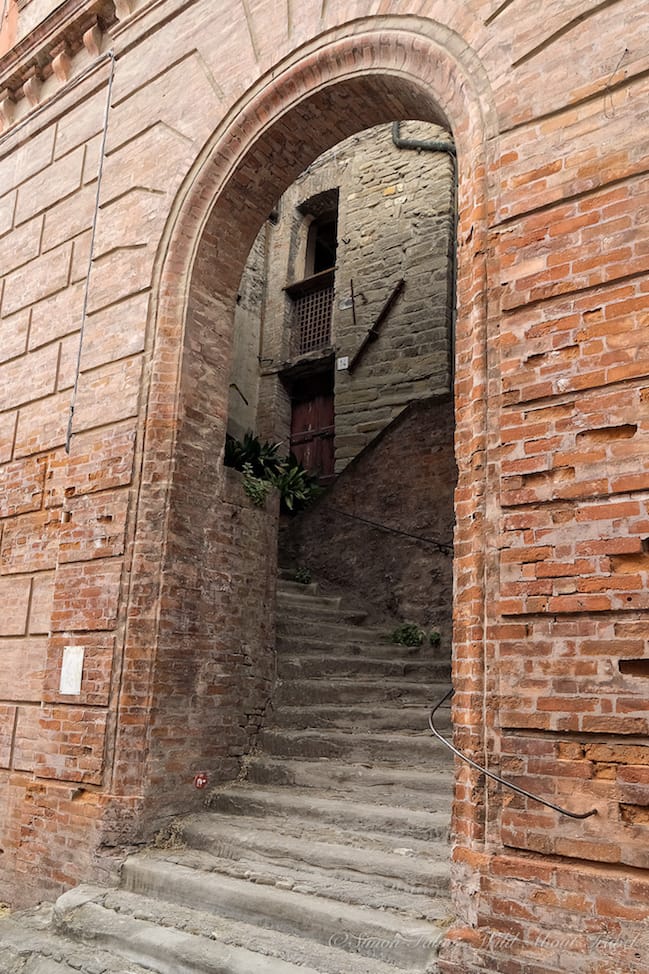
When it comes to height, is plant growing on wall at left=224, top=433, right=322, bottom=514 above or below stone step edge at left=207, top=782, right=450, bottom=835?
above

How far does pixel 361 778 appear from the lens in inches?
193

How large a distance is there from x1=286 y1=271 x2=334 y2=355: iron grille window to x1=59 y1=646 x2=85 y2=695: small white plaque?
840 centimetres

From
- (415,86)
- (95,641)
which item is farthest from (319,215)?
(95,641)

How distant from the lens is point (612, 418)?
3.23 metres

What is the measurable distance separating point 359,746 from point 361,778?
1.39ft

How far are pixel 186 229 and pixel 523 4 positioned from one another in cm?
278

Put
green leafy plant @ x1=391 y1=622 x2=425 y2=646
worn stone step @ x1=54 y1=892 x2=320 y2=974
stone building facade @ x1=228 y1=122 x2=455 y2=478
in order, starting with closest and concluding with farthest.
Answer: worn stone step @ x1=54 y1=892 x2=320 y2=974
green leafy plant @ x1=391 y1=622 x2=425 y2=646
stone building facade @ x1=228 y1=122 x2=455 y2=478

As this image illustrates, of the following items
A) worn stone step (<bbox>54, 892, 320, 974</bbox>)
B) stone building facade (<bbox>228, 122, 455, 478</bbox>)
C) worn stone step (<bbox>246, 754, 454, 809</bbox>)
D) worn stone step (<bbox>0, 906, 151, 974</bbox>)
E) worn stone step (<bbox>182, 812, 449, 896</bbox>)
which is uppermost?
stone building facade (<bbox>228, 122, 455, 478</bbox>)

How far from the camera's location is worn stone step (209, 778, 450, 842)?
13.8 ft

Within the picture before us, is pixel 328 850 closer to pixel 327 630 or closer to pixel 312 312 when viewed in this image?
pixel 327 630

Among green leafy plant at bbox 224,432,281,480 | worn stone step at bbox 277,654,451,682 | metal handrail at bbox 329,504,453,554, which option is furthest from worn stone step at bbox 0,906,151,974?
metal handrail at bbox 329,504,453,554

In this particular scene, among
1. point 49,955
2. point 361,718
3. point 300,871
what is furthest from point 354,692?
point 49,955

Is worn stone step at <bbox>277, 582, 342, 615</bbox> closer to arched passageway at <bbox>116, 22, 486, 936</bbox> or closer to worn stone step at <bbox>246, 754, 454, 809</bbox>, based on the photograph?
arched passageway at <bbox>116, 22, 486, 936</bbox>

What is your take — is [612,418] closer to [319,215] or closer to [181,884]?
[181,884]
